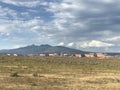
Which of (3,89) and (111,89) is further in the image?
(111,89)

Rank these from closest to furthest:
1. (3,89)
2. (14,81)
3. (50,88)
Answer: (3,89) → (50,88) → (14,81)

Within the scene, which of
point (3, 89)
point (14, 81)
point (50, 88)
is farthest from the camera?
point (14, 81)

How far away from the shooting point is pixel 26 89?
3394cm

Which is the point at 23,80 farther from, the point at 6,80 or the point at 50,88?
the point at 50,88

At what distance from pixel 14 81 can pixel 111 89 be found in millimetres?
11860

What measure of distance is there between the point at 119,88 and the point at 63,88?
645 cm

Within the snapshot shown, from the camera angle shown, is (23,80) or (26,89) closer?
(26,89)

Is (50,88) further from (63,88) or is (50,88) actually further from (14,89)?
(14,89)

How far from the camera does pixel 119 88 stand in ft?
123

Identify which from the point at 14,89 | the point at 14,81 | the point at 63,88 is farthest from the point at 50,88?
the point at 14,81

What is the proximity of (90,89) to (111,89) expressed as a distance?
2.52 metres

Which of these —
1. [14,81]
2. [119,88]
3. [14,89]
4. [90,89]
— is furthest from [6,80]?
[119,88]

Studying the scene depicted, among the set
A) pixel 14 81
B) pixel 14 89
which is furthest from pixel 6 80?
pixel 14 89

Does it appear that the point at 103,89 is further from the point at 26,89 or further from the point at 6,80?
the point at 6,80
